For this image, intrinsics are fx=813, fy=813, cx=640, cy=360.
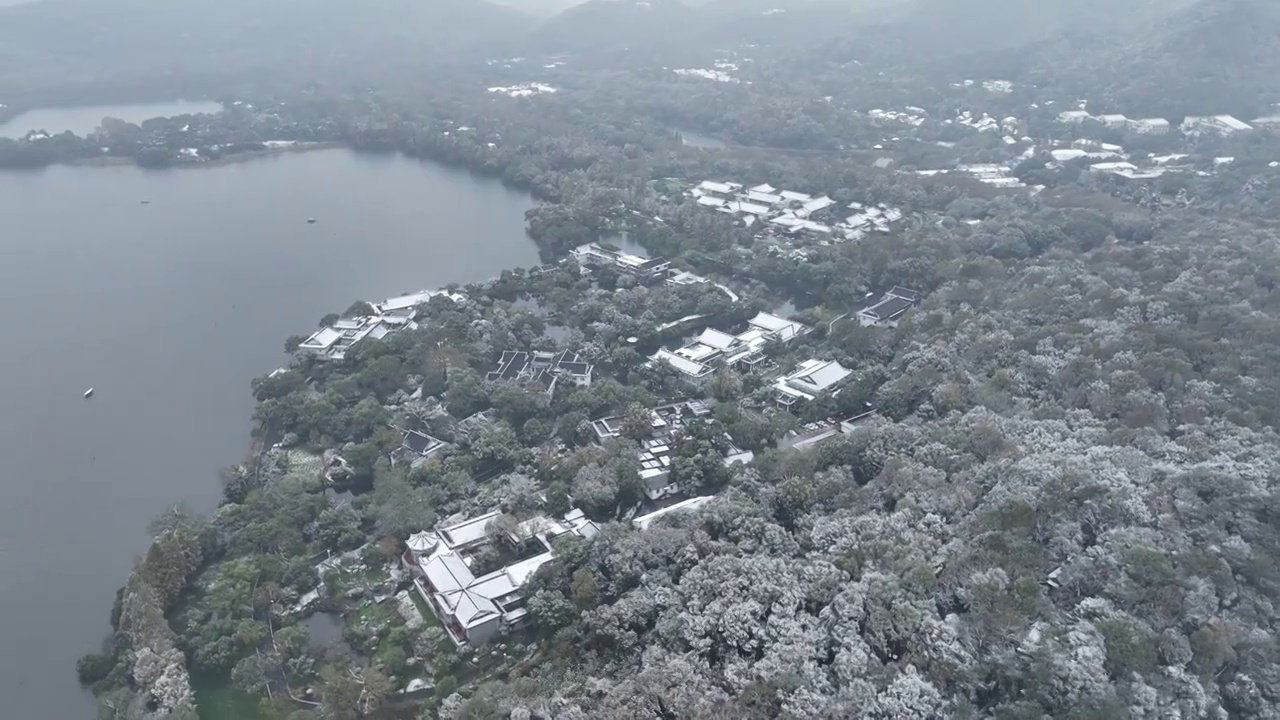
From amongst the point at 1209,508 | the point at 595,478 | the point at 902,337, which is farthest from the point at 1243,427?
the point at 595,478

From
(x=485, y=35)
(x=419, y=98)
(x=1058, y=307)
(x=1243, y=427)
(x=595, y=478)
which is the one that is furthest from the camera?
(x=485, y=35)

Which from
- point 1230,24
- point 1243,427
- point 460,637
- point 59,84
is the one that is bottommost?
point 460,637

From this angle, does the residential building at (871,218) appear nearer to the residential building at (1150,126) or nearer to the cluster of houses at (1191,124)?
the residential building at (1150,126)

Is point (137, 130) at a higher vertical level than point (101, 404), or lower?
higher

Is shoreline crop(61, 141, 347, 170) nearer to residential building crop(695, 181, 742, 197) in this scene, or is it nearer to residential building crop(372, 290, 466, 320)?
residential building crop(372, 290, 466, 320)

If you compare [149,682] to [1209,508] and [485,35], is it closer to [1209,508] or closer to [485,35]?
[1209,508]

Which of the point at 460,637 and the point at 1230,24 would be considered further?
the point at 1230,24
